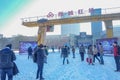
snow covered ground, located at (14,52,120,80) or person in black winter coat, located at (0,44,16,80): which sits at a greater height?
person in black winter coat, located at (0,44,16,80)

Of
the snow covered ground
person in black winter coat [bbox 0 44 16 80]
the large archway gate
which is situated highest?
the large archway gate

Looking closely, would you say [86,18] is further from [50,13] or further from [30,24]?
[30,24]

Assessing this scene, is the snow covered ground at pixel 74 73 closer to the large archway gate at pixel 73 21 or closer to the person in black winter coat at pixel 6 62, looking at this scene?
the person in black winter coat at pixel 6 62

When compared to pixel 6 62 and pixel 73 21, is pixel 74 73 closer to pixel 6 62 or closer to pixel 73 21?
pixel 6 62

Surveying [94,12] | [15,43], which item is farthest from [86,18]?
[15,43]

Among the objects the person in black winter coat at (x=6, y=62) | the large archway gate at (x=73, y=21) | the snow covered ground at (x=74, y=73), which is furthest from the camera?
the large archway gate at (x=73, y=21)

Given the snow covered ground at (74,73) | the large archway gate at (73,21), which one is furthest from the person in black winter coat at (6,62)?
the large archway gate at (73,21)

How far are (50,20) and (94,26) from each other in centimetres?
7582

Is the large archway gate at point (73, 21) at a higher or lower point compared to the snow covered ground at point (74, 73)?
higher

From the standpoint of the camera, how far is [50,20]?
3434cm

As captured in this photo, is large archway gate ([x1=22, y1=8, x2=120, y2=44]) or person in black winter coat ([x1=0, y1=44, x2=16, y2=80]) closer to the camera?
person in black winter coat ([x1=0, y1=44, x2=16, y2=80])

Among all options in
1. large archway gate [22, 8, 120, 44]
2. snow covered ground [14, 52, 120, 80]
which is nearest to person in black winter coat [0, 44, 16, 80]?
snow covered ground [14, 52, 120, 80]

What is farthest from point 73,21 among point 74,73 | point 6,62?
point 6,62

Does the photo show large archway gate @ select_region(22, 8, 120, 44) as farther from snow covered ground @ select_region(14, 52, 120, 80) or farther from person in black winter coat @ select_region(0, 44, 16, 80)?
person in black winter coat @ select_region(0, 44, 16, 80)
